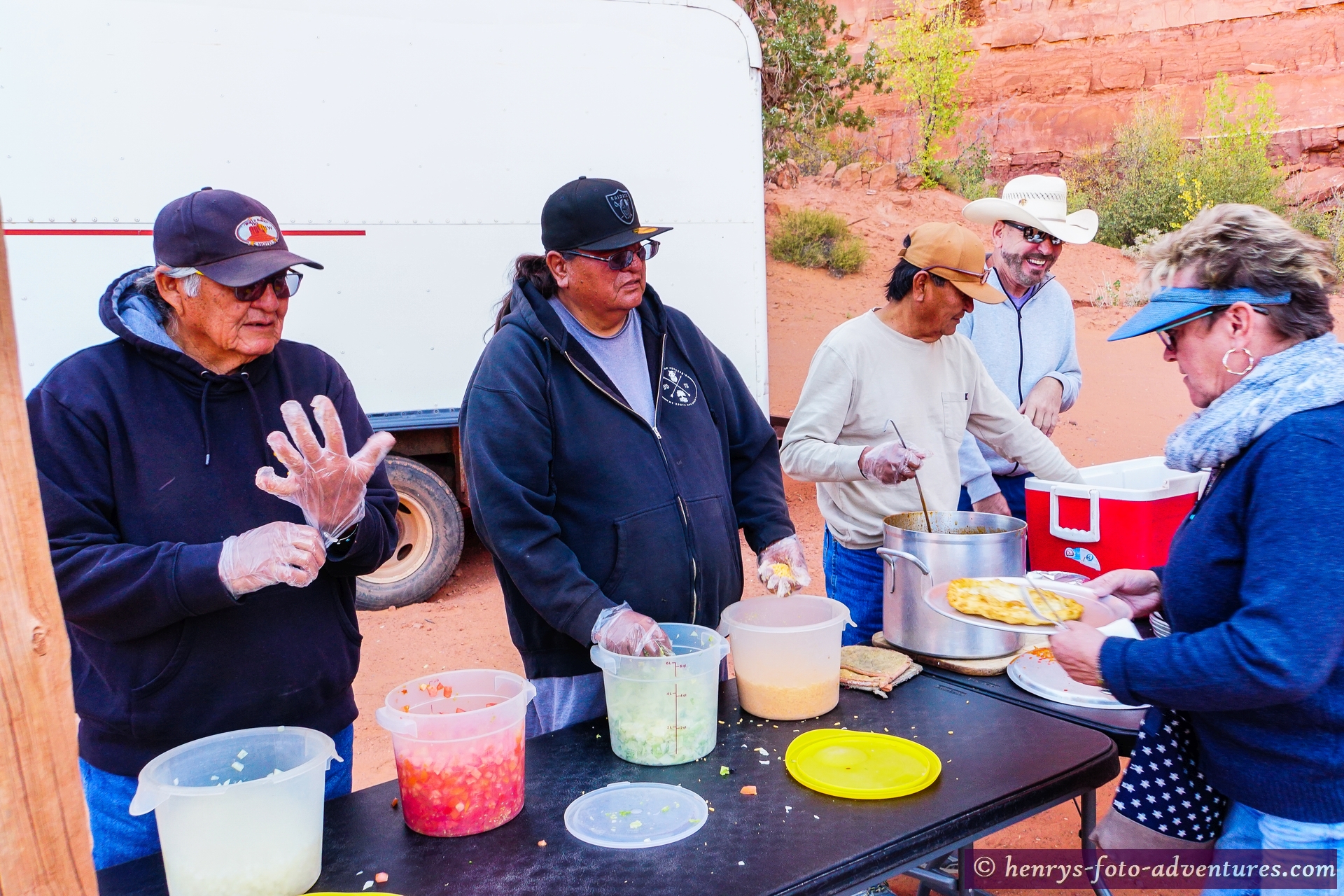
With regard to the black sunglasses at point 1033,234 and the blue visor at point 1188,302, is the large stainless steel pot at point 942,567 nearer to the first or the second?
the blue visor at point 1188,302

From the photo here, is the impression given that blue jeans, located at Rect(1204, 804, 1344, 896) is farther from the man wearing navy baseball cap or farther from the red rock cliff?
the red rock cliff

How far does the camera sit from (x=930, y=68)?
26250 mm

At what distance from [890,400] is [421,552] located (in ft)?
13.6

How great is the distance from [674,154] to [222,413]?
4576mm

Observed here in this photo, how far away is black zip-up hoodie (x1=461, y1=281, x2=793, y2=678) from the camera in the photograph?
2.12 meters

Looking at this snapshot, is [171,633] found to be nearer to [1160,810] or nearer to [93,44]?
[1160,810]

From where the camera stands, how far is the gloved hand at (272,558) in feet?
5.66

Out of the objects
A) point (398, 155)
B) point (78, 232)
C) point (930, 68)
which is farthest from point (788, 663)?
point (930, 68)

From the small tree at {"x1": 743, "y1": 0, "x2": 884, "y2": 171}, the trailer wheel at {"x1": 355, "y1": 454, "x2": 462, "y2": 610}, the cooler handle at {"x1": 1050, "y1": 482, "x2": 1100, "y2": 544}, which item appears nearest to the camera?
the cooler handle at {"x1": 1050, "y1": 482, "x2": 1100, "y2": 544}

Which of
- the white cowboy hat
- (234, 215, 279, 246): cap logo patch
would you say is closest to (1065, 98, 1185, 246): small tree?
the white cowboy hat

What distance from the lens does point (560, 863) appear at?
1606 mm

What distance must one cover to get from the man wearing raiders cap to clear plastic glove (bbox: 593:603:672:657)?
38 millimetres

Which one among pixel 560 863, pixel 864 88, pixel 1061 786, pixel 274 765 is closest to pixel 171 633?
pixel 274 765

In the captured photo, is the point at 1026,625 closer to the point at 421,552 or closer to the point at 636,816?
the point at 636,816
